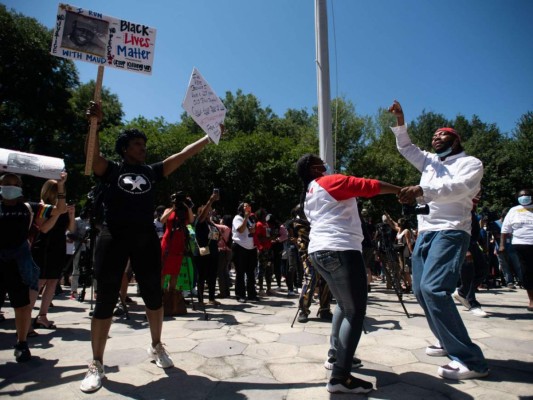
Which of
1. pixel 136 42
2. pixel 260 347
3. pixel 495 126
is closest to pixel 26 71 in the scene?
pixel 136 42

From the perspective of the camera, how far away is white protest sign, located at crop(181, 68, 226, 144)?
4.04 m

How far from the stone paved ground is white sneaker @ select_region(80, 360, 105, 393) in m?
0.05

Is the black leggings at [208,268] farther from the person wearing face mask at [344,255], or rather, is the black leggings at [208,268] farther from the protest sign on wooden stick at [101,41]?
the person wearing face mask at [344,255]

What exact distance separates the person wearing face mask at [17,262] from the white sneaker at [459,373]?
3.72 metres

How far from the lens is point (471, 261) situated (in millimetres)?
5598

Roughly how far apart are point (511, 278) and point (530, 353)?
7.55 meters

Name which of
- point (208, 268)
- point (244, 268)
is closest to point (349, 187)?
point (208, 268)

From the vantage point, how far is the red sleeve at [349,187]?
2.59 metres

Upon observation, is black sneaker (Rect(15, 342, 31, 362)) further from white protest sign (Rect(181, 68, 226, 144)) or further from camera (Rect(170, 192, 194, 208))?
white protest sign (Rect(181, 68, 226, 144))

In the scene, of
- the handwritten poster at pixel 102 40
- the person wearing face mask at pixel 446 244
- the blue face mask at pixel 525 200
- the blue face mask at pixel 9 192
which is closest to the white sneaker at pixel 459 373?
the person wearing face mask at pixel 446 244

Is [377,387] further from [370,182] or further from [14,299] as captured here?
[14,299]

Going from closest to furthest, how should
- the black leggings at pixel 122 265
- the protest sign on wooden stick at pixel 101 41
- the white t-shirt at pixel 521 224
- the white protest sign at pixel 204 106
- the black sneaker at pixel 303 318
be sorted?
1. the black leggings at pixel 122 265
2. the protest sign on wooden stick at pixel 101 41
3. the white protest sign at pixel 204 106
4. the black sneaker at pixel 303 318
5. the white t-shirt at pixel 521 224

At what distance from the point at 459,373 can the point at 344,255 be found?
1331 millimetres

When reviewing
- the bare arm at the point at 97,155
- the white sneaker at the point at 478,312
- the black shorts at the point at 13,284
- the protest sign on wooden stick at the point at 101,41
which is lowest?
the white sneaker at the point at 478,312
